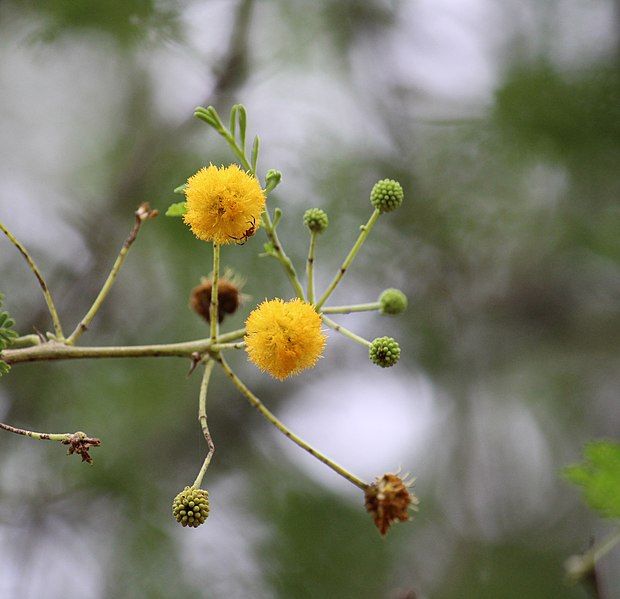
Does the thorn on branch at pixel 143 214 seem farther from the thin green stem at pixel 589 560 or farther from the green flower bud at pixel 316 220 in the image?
the thin green stem at pixel 589 560

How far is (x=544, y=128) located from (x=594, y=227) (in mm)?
912

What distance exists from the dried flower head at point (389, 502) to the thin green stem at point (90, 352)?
577 mm

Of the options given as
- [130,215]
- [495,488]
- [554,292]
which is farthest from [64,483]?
[554,292]

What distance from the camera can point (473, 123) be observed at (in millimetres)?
6438

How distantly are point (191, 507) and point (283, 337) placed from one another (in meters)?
0.50

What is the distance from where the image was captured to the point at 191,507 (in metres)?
2.09

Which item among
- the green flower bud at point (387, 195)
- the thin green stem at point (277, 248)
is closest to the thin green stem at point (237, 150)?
the thin green stem at point (277, 248)

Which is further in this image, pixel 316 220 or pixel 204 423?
pixel 316 220

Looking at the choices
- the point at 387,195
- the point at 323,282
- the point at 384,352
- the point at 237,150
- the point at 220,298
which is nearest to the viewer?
the point at 237,150

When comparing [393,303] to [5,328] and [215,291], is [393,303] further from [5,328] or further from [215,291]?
[5,328]

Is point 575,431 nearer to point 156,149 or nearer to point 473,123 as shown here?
point 473,123

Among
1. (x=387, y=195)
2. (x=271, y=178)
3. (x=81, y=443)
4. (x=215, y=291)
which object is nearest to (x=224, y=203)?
(x=271, y=178)

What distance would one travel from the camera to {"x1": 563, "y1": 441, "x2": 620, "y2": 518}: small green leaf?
4.82ft

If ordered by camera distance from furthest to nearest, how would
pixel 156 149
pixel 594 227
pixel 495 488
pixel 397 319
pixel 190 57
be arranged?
1. pixel 495 488
2. pixel 397 319
3. pixel 594 227
4. pixel 156 149
5. pixel 190 57
